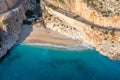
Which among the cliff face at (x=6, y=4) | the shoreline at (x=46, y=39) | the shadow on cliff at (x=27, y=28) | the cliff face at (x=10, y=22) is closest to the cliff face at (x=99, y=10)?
the shoreline at (x=46, y=39)

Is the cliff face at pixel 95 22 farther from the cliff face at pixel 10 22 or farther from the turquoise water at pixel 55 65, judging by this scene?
the cliff face at pixel 10 22

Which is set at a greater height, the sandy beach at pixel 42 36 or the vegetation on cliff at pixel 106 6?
the vegetation on cliff at pixel 106 6

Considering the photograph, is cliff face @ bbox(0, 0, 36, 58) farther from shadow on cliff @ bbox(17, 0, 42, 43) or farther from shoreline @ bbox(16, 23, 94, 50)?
shoreline @ bbox(16, 23, 94, 50)

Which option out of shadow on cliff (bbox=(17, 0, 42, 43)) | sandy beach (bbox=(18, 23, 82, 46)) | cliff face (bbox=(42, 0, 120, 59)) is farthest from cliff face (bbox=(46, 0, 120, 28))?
shadow on cliff (bbox=(17, 0, 42, 43))

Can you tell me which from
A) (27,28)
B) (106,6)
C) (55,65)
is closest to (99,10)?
(106,6)

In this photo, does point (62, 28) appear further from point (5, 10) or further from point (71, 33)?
point (5, 10)

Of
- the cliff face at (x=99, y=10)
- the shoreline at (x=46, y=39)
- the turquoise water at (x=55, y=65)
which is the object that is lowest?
the turquoise water at (x=55, y=65)

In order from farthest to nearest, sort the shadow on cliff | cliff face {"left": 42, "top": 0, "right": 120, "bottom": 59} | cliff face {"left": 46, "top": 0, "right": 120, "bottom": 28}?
the shadow on cliff, cliff face {"left": 46, "top": 0, "right": 120, "bottom": 28}, cliff face {"left": 42, "top": 0, "right": 120, "bottom": 59}
